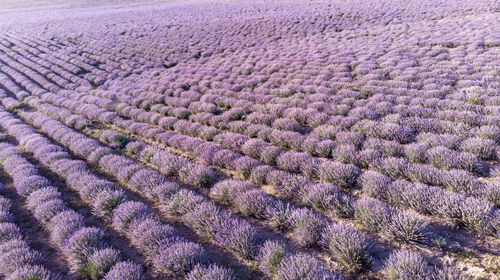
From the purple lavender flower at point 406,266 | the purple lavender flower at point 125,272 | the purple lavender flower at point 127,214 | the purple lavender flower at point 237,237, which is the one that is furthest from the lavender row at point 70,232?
the purple lavender flower at point 406,266

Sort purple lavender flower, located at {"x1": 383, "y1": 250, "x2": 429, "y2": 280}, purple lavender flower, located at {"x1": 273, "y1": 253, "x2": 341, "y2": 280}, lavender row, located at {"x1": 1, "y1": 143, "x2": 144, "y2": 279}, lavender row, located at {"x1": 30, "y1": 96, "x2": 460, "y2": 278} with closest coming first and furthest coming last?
purple lavender flower, located at {"x1": 383, "y1": 250, "x2": 429, "y2": 280} → purple lavender flower, located at {"x1": 273, "y1": 253, "x2": 341, "y2": 280} → lavender row, located at {"x1": 30, "y1": 96, "x2": 460, "y2": 278} → lavender row, located at {"x1": 1, "y1": 143, "x2": 144, "y2": 279}

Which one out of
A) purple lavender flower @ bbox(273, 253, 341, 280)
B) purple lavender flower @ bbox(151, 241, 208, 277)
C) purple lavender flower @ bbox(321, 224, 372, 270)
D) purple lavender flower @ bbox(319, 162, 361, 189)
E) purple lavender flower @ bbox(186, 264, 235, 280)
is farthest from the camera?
purple lavender flower @ bbox(319, 162, 361, 189)

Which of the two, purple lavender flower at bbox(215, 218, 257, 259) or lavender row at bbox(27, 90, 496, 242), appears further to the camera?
lavender row at bbox(27, 90, 496, 242)

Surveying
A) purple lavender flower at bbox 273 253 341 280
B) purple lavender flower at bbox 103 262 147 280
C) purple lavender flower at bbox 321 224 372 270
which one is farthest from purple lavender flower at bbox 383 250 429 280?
purple lavender flower at bbox 103 262 147 280

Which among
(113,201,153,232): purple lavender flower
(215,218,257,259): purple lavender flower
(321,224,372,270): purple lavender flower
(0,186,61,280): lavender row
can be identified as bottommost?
(0,186,61,280): lavender row

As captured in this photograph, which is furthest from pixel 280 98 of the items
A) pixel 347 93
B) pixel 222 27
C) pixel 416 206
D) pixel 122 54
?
pixel 222 27

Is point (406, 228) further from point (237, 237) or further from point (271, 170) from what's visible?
point (271, 170)

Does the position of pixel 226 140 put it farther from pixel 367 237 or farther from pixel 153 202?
pixel 367 237

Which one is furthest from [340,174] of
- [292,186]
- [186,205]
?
[186,205]

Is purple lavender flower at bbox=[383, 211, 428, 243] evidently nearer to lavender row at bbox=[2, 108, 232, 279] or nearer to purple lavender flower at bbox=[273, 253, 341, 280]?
purple lavender flower at bbox=[273, 253, 341, 280]
